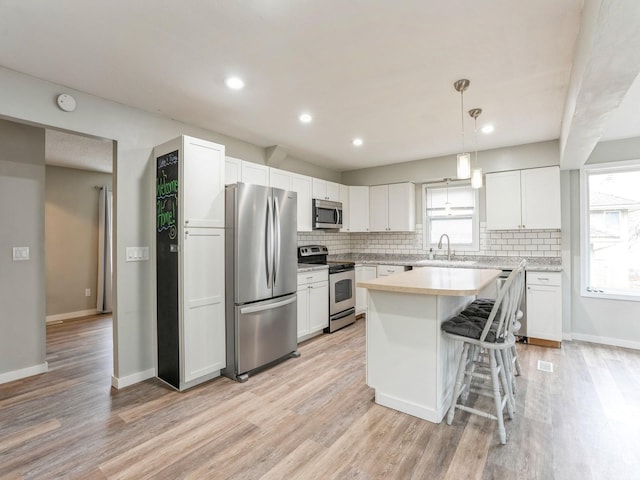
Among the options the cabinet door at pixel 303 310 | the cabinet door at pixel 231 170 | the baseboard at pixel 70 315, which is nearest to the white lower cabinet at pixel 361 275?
the cabinet door at pixel 303 310

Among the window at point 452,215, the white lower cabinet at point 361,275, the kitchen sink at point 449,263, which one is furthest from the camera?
the white lower cabinet at point 361,275

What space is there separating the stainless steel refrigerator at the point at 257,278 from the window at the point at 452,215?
2.74 metres

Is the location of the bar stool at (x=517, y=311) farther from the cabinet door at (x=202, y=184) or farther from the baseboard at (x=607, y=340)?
the cabinet door at (x=202, y=184)

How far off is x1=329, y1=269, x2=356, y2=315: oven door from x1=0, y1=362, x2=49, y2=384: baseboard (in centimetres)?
312

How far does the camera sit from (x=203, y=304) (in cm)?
289

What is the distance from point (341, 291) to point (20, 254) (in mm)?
3576

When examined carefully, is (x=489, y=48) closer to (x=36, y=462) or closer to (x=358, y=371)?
(x=358, y=371)

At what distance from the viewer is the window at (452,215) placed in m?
4.94

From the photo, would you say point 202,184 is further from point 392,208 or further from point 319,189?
point 392,208

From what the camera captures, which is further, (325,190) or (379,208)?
(379,208)

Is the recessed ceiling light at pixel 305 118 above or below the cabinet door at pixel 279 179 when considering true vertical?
above

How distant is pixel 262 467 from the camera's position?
6.07 ft

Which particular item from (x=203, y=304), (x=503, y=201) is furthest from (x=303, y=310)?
(x=503, y=201)

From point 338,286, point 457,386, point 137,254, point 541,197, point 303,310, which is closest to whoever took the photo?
point 457,386
